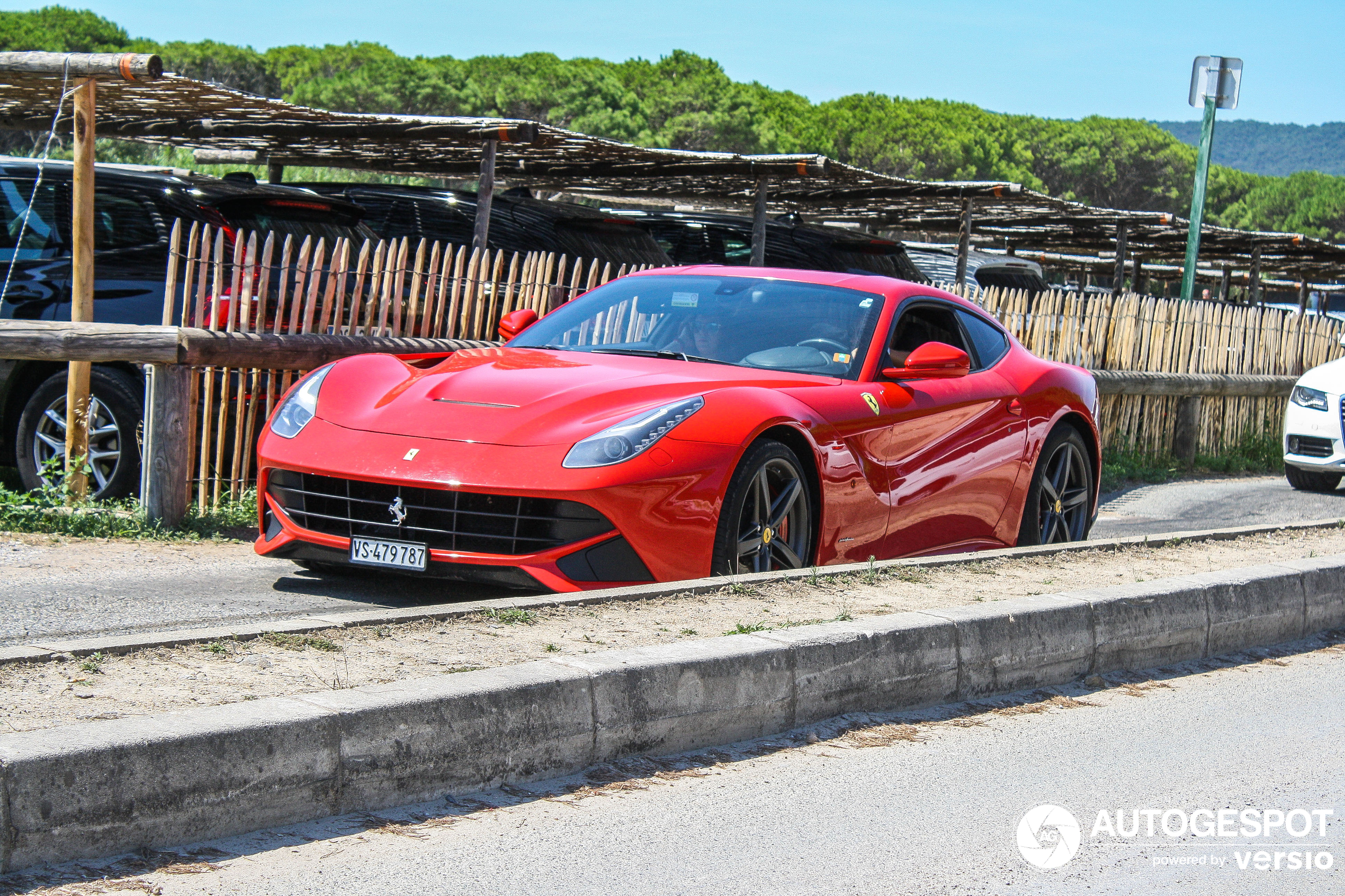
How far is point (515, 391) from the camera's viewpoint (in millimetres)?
6172

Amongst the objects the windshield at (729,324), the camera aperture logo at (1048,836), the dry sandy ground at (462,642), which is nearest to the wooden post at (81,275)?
the windshield at (729,324)

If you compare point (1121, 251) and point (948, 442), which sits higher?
point (1121, 251)

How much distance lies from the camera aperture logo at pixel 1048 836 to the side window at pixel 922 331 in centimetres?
327

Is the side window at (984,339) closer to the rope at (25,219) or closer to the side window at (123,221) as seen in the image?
the side window at (123,221)

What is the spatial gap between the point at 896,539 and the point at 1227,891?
11.2 feet

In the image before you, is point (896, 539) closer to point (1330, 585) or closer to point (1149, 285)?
point (1330, 585)

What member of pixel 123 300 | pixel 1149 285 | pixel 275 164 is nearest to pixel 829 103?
pixel 1149 285

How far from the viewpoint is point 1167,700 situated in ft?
18.9

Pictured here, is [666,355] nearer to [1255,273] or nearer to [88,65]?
[88,65]

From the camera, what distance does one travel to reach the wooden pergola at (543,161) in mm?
11203

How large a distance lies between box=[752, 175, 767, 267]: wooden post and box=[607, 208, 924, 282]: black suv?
69 centimetres

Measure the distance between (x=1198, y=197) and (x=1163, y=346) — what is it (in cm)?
616

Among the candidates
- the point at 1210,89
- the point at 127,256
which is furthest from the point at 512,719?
the point at 1210,89

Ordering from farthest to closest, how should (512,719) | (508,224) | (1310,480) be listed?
(508,224) → (1310,480) → (512,719)
